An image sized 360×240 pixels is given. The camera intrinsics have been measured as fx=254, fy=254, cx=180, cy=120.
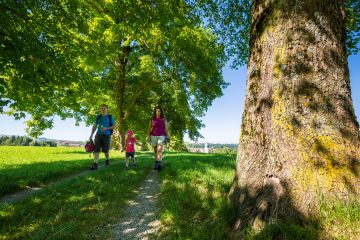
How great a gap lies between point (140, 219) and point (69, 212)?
1.24 metres

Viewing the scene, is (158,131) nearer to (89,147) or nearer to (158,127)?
(158,127)

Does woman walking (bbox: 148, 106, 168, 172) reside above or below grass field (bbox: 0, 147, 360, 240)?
above

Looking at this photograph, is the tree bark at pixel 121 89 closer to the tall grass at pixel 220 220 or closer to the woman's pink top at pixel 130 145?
the woman's pink top at pixel 130 145

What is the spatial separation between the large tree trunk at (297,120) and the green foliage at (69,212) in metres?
2.19

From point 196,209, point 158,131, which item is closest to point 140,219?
point 196,209

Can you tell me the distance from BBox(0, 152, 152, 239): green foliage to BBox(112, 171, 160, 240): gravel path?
137 millimetres

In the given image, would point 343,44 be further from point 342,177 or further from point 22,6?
point 22,6

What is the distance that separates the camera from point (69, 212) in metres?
4.38

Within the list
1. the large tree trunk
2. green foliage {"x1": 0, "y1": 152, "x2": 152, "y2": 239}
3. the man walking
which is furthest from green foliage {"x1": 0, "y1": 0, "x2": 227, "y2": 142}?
the large tree trunk

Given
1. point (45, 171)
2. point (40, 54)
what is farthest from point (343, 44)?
point (45, 171)

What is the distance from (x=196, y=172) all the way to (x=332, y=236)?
506 cm

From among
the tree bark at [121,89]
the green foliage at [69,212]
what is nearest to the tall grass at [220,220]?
the green foliage at [69,212]

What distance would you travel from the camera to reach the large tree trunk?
291 centimetres

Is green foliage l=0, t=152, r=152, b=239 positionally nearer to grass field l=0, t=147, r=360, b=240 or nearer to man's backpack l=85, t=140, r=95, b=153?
grass field l=0, t=147, r=360, b=240
